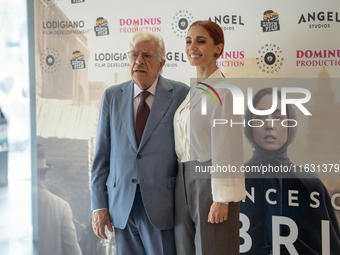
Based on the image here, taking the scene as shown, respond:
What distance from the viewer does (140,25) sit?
9.06 feet

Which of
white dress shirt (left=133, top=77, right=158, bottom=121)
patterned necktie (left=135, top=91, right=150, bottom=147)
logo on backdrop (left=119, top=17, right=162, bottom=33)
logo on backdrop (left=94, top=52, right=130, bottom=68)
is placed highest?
logo on backdrop (left=119, top=17, right=162, bottom=33)

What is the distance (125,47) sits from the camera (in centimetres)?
281

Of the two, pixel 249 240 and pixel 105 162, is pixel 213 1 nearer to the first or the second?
pixel 105 162

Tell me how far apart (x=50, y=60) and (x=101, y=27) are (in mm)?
555

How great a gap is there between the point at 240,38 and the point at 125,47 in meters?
0.94

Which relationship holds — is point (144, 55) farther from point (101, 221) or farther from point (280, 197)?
point (280, 197)

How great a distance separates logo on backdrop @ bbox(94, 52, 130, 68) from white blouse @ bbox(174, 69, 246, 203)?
45.9 inches

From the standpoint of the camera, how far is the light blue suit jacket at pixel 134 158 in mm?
1860

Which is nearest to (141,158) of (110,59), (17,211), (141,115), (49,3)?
(141,115)

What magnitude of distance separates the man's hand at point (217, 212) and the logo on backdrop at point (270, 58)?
1251 millimetres

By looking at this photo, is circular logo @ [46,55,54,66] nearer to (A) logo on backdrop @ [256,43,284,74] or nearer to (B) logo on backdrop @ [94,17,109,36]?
(B) logo on backdrop @ [94,17,109,36]

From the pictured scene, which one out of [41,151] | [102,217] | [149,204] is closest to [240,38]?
[149,204]

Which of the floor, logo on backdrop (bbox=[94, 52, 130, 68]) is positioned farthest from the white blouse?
the floor

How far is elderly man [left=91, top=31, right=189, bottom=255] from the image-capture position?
1.86 meters
